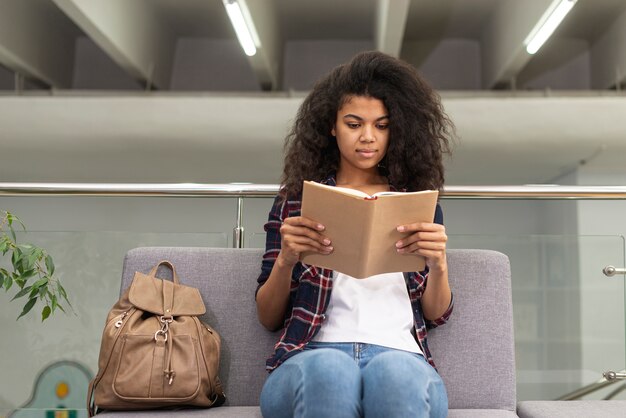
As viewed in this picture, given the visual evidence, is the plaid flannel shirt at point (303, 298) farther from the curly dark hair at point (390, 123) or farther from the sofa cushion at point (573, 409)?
the sofa cushion at point (573, 409)

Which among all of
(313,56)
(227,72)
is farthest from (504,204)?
(227,72)

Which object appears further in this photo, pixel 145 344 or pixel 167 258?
pixel 167 258

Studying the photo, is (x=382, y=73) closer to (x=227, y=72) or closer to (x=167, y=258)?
(x=167, y=258)

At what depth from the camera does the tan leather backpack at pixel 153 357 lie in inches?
62.7

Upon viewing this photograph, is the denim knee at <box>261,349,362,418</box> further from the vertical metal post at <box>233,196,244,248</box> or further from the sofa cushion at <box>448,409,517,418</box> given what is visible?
the vertical metal post at <box>233,196,244,248</box>

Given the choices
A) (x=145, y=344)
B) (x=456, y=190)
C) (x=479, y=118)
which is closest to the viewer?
(x=145, y=344)

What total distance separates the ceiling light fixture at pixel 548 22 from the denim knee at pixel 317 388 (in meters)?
4.92

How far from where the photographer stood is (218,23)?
28.4 feet

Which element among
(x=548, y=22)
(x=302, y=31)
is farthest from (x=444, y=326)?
(x=302, y=31)

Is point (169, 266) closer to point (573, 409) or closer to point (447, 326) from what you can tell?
point (447, 326)

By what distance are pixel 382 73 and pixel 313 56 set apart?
7813mm

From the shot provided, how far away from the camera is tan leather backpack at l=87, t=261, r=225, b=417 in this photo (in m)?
1.59

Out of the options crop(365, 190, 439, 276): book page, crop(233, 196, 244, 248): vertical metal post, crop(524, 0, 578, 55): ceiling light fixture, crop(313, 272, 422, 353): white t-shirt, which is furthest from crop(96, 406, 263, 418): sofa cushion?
crop(524, 0, 578, 55): ceiling light fixture

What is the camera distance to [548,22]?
600 centimetres
